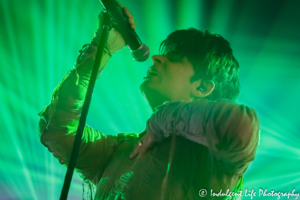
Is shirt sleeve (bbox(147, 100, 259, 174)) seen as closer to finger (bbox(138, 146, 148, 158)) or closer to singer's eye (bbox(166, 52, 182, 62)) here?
finger (bbox(138, 146, 148, 158))

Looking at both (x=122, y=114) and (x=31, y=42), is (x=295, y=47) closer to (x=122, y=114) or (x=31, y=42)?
(x=122, y=114)

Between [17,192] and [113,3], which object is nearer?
[113,3]

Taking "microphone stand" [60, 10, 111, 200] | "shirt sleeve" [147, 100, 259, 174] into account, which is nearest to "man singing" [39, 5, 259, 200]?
"shirt sleeve" [147, 100, 259, 174]

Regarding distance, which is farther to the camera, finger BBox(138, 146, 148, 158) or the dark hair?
→ the dark hair

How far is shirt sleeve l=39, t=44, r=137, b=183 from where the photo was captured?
0.81m

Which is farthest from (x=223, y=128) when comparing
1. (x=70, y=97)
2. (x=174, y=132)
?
(x=70, y=97)

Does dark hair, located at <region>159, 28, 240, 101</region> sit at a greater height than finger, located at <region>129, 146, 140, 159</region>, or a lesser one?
greater

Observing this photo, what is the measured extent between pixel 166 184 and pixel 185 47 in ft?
1.78

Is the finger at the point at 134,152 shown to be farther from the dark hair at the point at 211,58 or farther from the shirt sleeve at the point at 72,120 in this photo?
the dark hair at the point at 211,58

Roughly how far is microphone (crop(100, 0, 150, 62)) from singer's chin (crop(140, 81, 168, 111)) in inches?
5.0

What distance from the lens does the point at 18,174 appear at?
7.09 ft

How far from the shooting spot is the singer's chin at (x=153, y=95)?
889 mm

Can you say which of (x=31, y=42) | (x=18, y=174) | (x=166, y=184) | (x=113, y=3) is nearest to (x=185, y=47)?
(x=113, y=3)

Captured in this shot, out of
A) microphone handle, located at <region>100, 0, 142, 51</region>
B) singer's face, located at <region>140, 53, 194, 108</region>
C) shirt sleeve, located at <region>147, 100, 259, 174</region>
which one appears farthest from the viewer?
singer's face, located at <region>140, 53, 194, 108</region>
